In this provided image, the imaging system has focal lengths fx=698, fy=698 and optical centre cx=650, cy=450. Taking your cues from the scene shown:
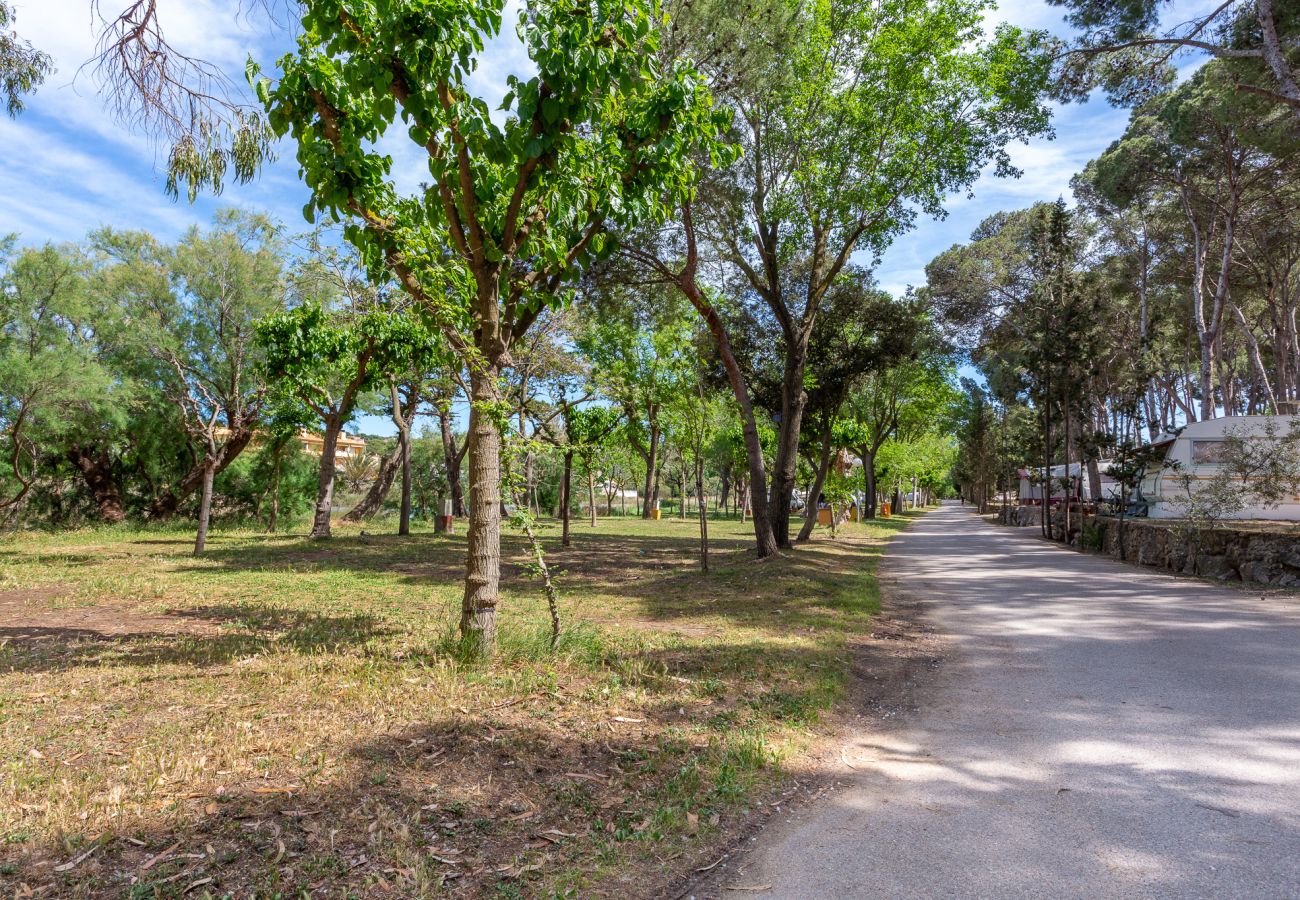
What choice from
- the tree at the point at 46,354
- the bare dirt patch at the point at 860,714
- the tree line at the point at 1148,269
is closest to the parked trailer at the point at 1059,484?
the tree line at the point at 1148,269

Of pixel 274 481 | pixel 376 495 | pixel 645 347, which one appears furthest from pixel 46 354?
pixel 376 495

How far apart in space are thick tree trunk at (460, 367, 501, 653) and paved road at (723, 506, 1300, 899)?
8.89 feet

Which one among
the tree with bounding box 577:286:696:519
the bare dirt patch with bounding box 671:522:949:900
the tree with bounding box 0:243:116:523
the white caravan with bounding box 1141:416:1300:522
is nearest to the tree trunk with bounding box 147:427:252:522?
the tree with bounding box 0:243:116:523

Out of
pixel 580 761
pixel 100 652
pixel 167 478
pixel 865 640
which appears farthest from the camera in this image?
pixel 167 478

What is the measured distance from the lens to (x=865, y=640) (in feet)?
23.5

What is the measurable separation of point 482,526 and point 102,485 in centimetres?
2181

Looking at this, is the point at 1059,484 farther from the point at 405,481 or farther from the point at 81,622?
the point at 81,622

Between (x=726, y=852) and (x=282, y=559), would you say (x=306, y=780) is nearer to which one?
(x=726, y=852)

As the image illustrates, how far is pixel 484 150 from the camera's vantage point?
4859 mm

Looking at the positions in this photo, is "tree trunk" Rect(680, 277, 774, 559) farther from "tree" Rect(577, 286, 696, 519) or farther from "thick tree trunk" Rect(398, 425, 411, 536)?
"thick tree trunk" Rect(398, 425, 411, 536)

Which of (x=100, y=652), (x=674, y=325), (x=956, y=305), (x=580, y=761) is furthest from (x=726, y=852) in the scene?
(x=956, y=305)

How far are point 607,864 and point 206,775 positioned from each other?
6.53 feet

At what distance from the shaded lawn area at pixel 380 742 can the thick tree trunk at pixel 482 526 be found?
28cm

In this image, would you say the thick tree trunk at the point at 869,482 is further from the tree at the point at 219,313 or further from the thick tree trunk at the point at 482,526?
the thick tree trunk at the point at 482,526
